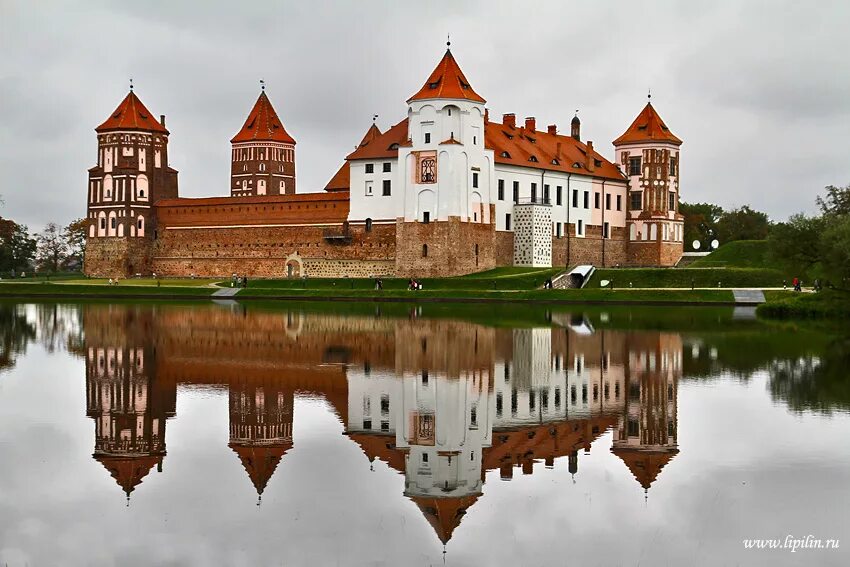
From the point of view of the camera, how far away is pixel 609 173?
74312mm

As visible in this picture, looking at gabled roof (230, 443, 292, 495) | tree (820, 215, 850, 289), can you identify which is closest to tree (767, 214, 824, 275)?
tree (820, 215, 850, 289)

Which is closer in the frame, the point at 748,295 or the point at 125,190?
the point at 748,295

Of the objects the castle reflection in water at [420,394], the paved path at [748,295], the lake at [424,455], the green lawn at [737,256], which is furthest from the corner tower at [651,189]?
the lake at [424,455]

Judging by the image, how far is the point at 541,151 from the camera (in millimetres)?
71562

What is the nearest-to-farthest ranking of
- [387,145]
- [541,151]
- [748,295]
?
[748,295] → [387,145] → [541,151]

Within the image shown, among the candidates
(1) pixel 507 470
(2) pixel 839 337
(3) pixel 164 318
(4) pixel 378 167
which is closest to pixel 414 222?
(4) pixel 378 167

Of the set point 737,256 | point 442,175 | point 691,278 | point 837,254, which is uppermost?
point 442,175

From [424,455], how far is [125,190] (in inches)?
2592

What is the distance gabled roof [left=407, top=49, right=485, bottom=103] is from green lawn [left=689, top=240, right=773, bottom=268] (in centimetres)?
1592

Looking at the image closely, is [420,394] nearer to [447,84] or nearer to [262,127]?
[447,84]

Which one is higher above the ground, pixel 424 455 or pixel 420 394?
pixel 420 394

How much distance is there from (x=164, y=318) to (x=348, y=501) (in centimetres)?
2933

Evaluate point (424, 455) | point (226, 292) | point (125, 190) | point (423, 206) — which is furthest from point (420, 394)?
point (125, 190)

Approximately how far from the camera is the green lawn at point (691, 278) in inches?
2194
